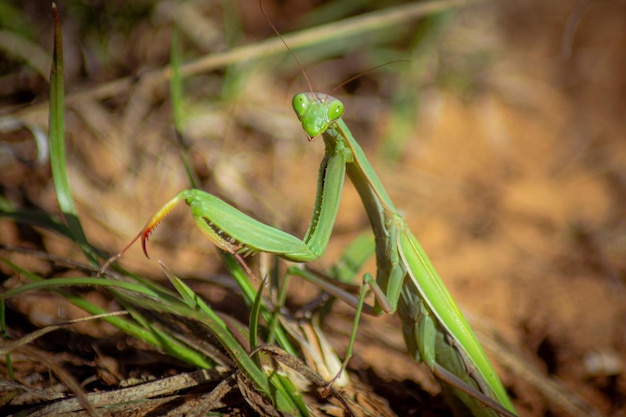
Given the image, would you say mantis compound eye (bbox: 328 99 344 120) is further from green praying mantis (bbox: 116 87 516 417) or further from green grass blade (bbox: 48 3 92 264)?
green grass blade (bbox: 48 3 92 264)

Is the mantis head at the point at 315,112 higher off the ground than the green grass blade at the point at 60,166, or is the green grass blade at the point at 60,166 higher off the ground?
the green grass blade at the point at 60,166

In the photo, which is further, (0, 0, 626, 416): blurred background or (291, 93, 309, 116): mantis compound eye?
(0, 0, 626, 416): blurred background

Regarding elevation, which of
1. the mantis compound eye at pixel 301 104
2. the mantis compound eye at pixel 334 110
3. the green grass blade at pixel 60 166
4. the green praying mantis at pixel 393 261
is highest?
the green grass blade at pixel 60 166

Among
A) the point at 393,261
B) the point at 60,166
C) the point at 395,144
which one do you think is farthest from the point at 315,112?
the point at 395,144

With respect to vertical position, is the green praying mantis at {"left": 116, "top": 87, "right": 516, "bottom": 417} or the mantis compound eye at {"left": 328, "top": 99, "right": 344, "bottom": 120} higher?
the mantis compound eye at {"left": 328, "top": 99, "right": 344, "bottom": 120}

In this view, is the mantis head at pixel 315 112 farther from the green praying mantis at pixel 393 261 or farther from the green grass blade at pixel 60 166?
the green grass blade at pixel 60 166

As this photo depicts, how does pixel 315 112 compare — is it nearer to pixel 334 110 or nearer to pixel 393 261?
pixel 334 110

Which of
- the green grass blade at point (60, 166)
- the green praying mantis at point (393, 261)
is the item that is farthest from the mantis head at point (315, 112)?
the green grass blade at point (60, 166)

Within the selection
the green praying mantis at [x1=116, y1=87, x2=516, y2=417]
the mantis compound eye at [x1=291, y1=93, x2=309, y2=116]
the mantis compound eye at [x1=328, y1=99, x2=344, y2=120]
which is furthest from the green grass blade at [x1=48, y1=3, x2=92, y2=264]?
the mantis compound eye at [x1=328, y1=99, x2=344, y2=120]

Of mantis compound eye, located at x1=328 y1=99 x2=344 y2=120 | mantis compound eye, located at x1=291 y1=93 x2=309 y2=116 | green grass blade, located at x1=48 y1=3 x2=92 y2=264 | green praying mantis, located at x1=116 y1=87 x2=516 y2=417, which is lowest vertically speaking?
green praying mantis, located at x1=116 y1=87 x2=516 y2=417
